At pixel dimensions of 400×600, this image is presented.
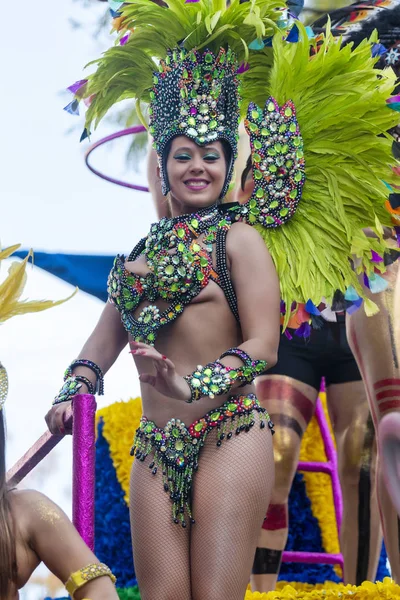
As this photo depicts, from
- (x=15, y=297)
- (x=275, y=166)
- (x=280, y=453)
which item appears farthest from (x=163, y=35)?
(x=280, y=453)

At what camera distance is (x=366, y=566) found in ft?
14.3

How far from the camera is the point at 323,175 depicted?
3.29 meters

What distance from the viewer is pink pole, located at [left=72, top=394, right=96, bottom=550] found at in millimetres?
2705

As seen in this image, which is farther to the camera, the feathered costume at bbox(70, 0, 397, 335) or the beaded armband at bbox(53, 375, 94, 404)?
the feathered costume at bbox(70, 0, 397, 335)

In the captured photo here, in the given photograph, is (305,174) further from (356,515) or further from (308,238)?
(356,515)

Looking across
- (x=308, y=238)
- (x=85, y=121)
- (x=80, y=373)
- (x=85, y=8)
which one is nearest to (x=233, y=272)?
(x=308, y=238)

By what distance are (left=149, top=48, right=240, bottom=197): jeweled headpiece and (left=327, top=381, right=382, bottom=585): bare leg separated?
1.67 m

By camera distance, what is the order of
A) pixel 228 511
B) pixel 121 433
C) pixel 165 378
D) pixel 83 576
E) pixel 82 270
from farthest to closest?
pixel 82 270 < pixel 121 433 < pixel 228 511 < pixel 165 378 < pixel 83 576

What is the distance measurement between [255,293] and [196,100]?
1.96 ft

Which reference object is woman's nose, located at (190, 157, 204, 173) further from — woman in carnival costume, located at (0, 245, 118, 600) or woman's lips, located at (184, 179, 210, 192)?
woman in carnival costume, located at (0, 245, 118, 600)

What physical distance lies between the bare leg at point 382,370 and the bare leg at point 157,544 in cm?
123

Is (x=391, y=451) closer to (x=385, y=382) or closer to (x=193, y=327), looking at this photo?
(x=385, y=382)

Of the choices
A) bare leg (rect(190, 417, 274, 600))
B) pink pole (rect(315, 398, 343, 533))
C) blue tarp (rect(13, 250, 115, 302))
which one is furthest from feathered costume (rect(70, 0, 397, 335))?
blue tarp (rect(13, 250, 115, 302))

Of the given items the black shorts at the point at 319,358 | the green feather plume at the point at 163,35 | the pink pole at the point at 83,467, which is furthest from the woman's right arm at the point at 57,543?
the black shorts at the point at 319,358
